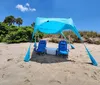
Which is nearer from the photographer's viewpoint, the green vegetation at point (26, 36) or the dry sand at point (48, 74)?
the dry sand at point (48, 74)

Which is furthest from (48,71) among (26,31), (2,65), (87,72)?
(26,31)

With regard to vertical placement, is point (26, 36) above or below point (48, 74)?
above

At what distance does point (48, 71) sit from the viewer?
5477mm

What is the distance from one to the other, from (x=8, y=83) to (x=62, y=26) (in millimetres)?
5971

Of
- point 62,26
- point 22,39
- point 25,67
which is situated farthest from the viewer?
point 22,39

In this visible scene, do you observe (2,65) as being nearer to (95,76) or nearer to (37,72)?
(37,72)

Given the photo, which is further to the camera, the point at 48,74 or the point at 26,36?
the point at 26,36

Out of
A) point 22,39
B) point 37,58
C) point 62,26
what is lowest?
point 37,58

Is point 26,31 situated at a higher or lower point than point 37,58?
higher

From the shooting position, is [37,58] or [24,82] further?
[37,58]

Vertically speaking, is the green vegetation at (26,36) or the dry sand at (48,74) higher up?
the green vegetation at (26,36)

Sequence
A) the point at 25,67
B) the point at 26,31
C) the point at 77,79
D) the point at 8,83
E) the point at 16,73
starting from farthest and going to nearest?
the point at 26,31
the point at 25,67
the point at 16,73
the point at 77,79
the point at 8,83

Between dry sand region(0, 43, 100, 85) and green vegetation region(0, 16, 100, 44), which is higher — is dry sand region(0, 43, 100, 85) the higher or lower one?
the lower one

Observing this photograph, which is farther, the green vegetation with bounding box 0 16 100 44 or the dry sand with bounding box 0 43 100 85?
the green vegetation with bounding box 0 16 100 44
